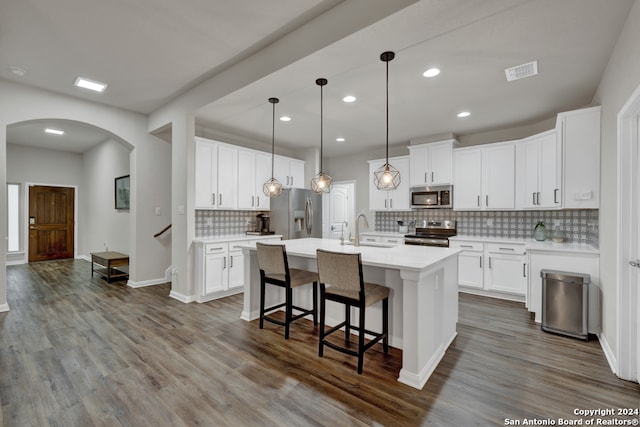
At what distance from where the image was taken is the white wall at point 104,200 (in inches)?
249

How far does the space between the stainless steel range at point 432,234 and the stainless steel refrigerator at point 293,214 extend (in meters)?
1.85

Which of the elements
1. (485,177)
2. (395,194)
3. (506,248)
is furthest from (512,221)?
(395,194)

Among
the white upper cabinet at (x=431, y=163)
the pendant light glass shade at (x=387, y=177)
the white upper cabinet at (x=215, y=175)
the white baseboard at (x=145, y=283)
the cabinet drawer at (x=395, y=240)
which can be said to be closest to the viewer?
the pendant light glass shade at (x=387, y=177)

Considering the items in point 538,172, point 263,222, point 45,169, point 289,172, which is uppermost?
point 45,169

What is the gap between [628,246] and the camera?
221cm

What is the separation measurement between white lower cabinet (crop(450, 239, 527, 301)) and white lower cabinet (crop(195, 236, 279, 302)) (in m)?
3.47

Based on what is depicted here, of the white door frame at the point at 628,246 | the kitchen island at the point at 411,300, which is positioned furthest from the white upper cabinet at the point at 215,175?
the white door frame at the point at 628,246

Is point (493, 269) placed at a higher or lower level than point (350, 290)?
lower

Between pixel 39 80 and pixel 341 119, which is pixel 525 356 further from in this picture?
pixel 39 80

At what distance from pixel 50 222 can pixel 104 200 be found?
1.94 metres

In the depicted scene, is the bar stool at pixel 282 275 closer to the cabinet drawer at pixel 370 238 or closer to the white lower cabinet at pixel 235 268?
the white lower cabinet at pixel 235 268

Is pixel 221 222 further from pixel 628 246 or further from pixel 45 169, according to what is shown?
pixel 45 169

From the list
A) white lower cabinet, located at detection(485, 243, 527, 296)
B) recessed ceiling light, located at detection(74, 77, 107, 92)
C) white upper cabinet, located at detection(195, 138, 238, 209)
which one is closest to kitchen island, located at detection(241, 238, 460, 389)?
white upper cabinet, located at detection(195, 138, 238, 209)

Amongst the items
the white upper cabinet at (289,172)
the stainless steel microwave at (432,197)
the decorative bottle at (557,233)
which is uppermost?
the white upper cabinet at (289,172)
